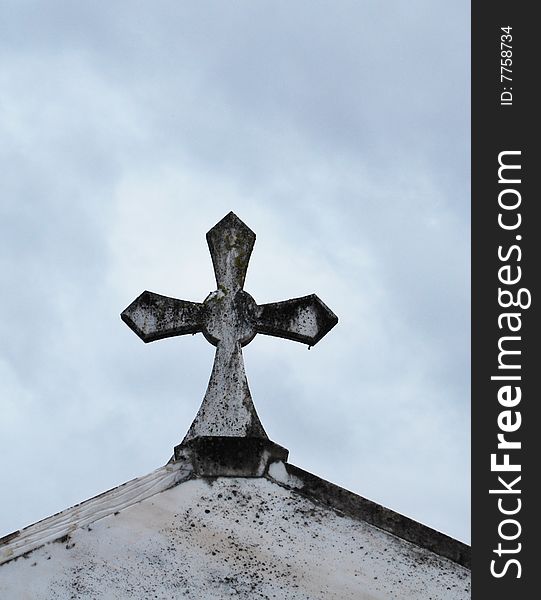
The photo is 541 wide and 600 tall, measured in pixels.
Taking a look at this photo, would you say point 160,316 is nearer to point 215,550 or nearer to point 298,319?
point 298,319

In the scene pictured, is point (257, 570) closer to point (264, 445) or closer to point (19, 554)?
point (264, 445)

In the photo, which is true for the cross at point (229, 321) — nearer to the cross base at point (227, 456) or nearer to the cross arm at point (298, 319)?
the cross arm at point (298, 319)

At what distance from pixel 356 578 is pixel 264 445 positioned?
83 cm

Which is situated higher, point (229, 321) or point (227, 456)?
point (229, 321)

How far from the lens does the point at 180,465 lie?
565 centimetres

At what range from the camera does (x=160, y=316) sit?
670cm

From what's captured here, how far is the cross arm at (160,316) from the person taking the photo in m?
6.58

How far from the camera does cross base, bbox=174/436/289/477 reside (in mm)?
5656

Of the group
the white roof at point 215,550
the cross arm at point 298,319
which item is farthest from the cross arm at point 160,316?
the white roof at point 215,550

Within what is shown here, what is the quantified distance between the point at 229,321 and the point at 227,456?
1.07m

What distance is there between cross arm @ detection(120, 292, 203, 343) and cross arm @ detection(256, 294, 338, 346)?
40cm

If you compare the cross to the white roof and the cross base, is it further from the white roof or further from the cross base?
the white roof

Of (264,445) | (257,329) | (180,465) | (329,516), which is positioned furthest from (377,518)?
(257,329)

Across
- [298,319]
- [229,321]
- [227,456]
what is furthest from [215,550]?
[298,319]
